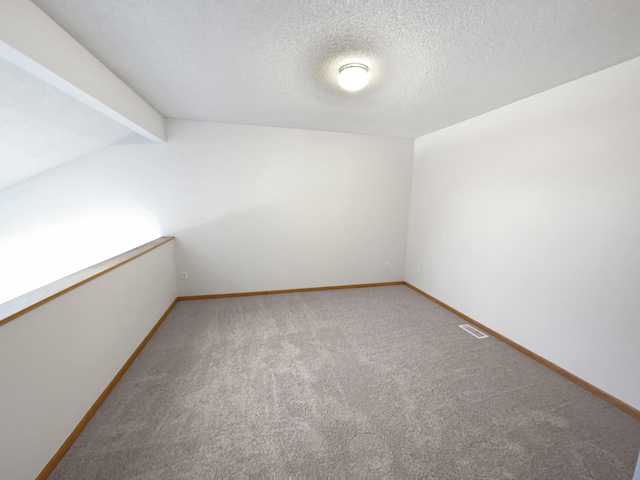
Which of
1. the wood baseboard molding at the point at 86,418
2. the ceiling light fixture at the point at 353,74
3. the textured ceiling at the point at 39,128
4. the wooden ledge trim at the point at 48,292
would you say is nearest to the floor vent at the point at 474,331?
the ceiling light fixture at the point at 353,74

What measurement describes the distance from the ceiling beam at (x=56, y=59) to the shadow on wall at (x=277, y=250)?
1.66 meters

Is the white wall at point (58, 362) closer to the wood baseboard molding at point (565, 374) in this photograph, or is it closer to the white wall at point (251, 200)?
the white wall at point (251, 200)

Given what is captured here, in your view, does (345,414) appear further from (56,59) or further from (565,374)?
(56,59)

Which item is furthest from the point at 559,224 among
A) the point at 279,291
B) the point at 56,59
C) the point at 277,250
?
the point at 56,59

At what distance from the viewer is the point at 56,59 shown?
1.41m

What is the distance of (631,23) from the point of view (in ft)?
4.45

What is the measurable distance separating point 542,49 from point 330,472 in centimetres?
288

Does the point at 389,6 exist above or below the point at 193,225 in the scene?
above

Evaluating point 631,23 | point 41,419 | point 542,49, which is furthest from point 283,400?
point 631,23

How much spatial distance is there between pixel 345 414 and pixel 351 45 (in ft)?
8.10

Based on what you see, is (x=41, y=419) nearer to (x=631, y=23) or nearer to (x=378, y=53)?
(x=378, y=53)

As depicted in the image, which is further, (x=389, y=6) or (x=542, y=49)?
(x=542, y=49)

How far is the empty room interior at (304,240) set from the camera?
1321 millimetres

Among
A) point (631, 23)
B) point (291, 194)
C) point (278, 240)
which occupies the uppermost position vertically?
point (631, 23)
